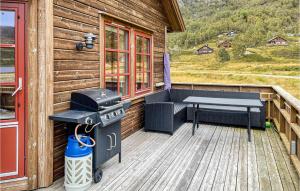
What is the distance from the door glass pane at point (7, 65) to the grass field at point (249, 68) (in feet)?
49.6

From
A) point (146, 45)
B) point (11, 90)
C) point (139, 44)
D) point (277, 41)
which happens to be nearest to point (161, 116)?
point (139, 44)

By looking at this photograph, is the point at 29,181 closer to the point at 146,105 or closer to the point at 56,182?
the point at 56,182

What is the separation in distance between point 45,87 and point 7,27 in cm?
72

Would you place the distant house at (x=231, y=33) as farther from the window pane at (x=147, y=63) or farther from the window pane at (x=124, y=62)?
the window pane at (x=124, y=62)

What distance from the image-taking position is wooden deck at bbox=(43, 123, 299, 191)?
104 inches

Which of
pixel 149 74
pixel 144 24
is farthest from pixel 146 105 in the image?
pixel 144 24

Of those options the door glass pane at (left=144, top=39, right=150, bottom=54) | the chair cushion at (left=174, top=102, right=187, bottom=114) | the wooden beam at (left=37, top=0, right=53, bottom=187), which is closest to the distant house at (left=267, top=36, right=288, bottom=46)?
the chair cushion at (left=174, top=102, right=187, bottom=114)

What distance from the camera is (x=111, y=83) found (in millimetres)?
3963

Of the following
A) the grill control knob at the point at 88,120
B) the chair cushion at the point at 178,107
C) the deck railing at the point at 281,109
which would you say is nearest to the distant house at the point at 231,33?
the deck railing at the point at 281,109

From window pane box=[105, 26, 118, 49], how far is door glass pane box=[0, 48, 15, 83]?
1656mm

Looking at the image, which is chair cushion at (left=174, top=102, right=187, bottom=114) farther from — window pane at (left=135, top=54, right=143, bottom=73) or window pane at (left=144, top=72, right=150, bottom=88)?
window pane at (left=135, top=54, right=143, bottom=73)

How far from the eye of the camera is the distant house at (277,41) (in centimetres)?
1984

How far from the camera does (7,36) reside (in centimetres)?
233

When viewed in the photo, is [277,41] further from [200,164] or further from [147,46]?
[200,164]
